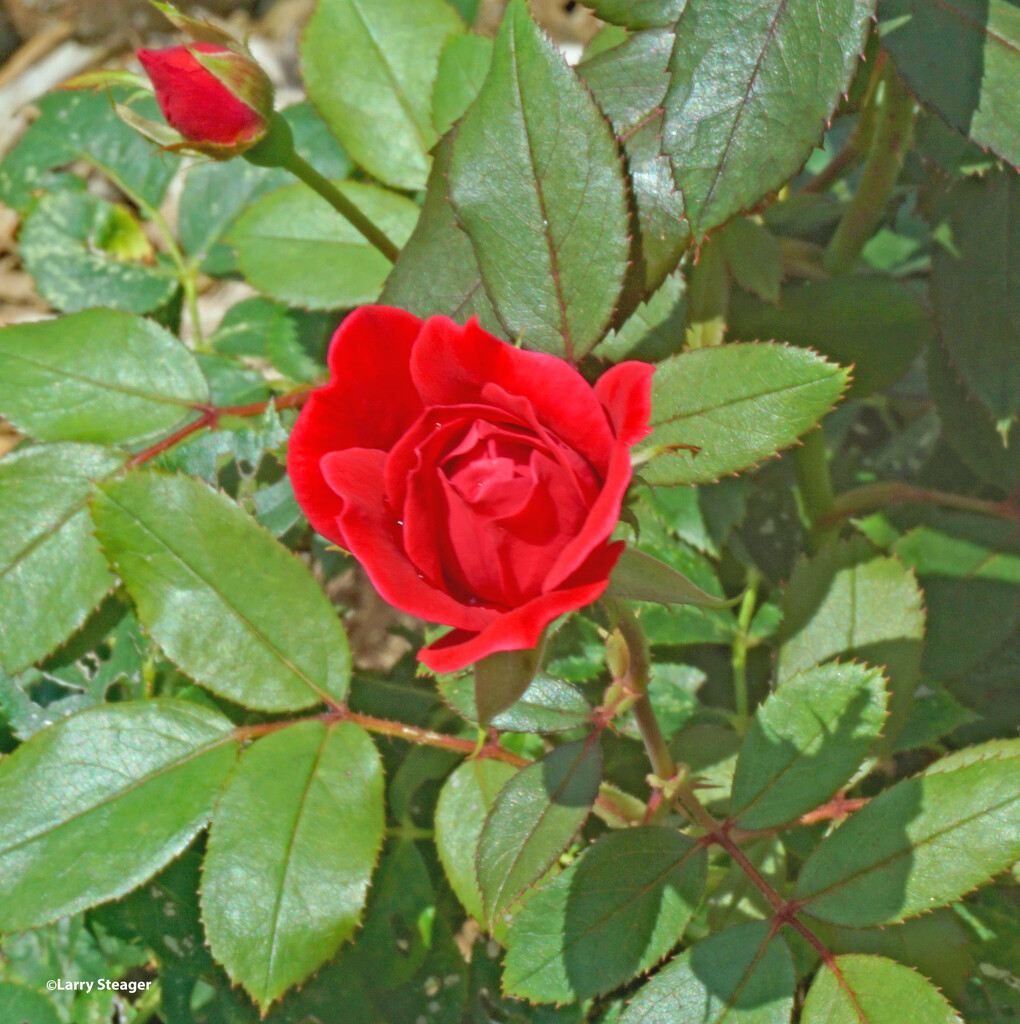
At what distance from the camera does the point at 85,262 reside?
1.46 metres

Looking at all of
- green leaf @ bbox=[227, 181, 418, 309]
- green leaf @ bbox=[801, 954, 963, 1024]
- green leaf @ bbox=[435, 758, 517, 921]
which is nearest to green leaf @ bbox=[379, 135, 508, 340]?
green leaf @ bbox=[227, 181, 418, 309]

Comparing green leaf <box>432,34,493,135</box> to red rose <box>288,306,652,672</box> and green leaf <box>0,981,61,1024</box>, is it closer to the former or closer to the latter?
red rose <box>288,306,652,672</box>

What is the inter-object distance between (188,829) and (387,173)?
0.77m

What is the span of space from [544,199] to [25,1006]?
41.4 inches

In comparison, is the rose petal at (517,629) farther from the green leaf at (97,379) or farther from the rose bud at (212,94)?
the green leaf at (97,379)

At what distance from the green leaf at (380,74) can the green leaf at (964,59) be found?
57 cm

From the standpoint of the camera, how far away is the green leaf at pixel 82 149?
149 centimetres

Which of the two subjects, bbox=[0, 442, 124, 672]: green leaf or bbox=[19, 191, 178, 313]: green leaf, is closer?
bbox=[0, 442, 124, 672]: green leaf

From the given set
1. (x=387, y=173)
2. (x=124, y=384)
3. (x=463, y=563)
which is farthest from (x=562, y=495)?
(x=387, y=173)

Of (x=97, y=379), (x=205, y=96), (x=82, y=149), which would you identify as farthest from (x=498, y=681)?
(x=82, y=149)

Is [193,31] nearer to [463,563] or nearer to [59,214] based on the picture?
[463,563]

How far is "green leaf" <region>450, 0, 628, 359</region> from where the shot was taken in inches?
26.6

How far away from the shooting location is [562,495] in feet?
1.67

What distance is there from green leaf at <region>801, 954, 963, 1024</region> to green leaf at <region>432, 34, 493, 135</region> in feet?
3.03
